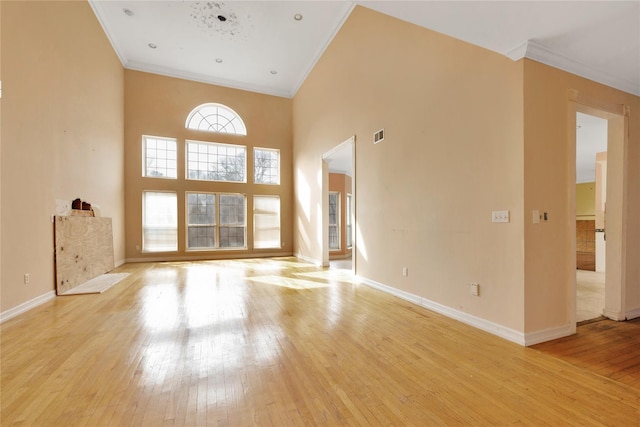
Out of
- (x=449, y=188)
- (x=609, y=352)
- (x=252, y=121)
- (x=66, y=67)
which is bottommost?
(x=609, y=352)

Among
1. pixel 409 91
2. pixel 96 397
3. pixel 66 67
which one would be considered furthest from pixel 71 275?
pixel 409 91

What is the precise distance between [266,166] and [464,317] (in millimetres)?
7461

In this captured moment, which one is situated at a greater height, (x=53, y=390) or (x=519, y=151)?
(x=519, y=151)

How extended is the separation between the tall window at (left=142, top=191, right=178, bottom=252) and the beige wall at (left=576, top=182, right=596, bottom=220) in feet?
46.9

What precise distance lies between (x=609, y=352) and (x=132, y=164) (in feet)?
31.8

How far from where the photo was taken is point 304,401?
167 centimetres

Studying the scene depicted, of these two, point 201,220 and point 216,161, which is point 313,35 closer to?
point 216,161

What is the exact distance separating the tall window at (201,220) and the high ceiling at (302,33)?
3.67m

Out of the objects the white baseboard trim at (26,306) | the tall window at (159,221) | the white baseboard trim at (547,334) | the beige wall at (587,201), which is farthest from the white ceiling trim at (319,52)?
the beige wall at (587,201)

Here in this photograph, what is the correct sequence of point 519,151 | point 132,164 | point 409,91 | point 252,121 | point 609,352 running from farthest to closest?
point 252,121 → point 132,164 → point 409,91 → point 519,151 → point 609,352

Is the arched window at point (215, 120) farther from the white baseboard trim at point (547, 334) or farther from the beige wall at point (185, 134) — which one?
the white baseboard trim at point (547, 334)

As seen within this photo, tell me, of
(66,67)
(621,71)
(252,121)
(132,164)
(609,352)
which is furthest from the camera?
(252,121)

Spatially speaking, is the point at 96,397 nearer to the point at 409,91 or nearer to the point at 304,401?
the point at 304,401

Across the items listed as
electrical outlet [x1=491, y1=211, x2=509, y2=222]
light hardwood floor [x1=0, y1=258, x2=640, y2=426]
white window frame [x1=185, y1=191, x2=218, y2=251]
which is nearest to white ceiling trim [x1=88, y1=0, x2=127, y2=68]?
white window frame [x1=185, y1=191, x2=218, y2=251]
